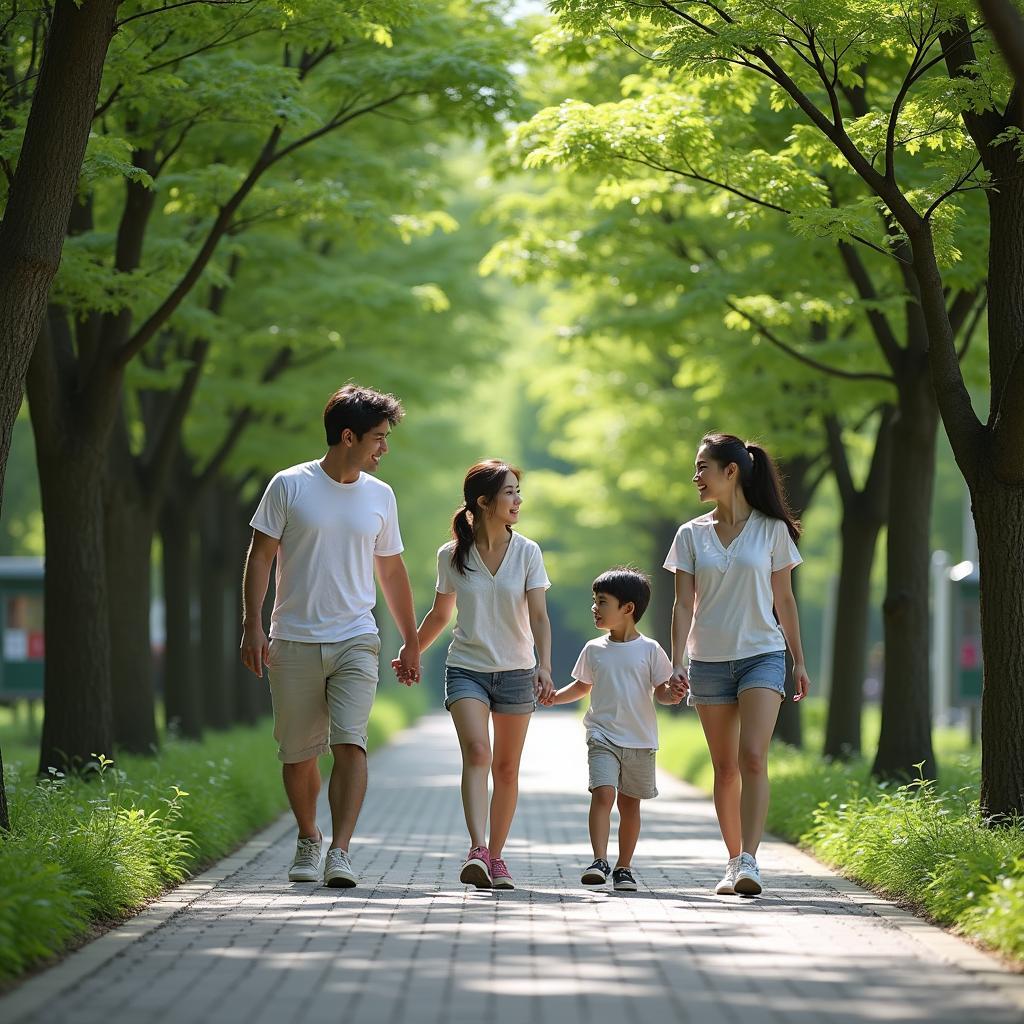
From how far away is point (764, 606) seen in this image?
29.0ft

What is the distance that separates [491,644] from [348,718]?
31.4 inches

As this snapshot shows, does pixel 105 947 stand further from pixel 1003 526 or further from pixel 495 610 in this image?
pixel 1003 526

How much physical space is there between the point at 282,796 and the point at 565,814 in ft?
7.95

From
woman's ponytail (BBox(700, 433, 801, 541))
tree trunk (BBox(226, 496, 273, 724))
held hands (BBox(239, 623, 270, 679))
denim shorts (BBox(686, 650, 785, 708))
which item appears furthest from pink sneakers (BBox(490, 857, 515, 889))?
tree trunk (BBox(226, 496, 273, 724))

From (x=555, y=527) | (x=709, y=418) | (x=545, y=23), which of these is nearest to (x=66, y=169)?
(x=545, y=23)

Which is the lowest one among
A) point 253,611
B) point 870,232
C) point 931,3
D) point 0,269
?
point 253,611

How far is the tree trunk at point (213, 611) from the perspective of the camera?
2353cm

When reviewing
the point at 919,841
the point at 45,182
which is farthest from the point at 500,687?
the point at 45,182

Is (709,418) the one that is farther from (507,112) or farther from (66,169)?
(66,169)

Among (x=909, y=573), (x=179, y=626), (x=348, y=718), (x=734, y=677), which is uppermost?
(x=909, y=573)

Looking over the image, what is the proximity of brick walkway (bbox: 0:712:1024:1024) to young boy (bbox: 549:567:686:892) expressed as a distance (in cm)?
32

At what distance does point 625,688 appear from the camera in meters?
9.20

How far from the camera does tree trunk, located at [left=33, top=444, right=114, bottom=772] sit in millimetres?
12797

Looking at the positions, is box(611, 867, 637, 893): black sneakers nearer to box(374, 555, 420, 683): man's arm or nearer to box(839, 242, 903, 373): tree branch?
box(374, 555, 420, 683): man's arm
